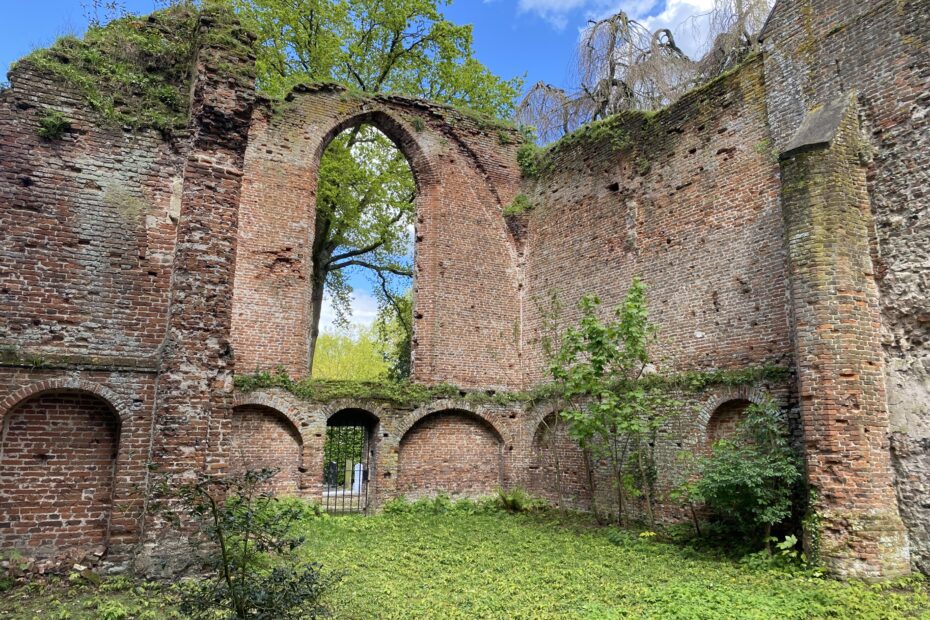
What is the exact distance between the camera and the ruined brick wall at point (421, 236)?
40.4 feet

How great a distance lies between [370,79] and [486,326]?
404 inches

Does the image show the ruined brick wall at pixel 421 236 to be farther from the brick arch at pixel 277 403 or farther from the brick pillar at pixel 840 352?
the brick pillar at pixel 840 352

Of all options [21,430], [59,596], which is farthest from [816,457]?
[21,430]

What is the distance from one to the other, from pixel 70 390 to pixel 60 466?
2.66 ft

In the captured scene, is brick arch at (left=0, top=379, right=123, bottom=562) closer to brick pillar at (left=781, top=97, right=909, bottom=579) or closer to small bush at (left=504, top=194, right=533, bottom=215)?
brick pillar at (left=781, top=97, right=909, bottom=579)

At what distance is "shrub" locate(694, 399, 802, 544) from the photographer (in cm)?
787

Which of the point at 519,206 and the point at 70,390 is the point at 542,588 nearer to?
the point at 70,390

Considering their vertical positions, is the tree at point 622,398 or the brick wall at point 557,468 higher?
the tree at point 622,398

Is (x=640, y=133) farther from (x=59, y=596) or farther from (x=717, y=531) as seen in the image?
(x=59, y=596)

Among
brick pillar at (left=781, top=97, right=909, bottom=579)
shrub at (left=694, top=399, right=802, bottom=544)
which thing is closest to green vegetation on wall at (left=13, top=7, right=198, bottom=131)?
brick pillar at (left=781, top=97, right=909, bottom=579)

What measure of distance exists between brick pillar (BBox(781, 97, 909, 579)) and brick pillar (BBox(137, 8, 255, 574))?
6.77 metres

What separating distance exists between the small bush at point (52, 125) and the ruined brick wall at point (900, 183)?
9681 millimetres

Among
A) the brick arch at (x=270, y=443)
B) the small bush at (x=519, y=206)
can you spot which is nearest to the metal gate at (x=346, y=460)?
the brick arch at (x=270, y=443)

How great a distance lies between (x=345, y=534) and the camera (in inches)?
402
